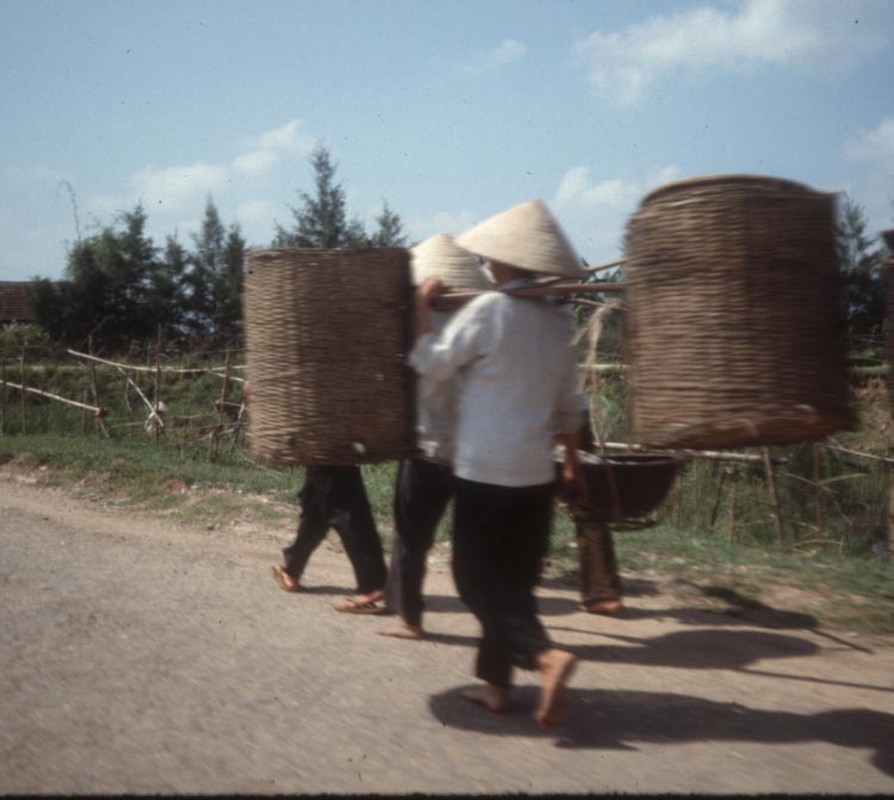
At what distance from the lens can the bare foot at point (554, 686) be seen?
3.08 metres

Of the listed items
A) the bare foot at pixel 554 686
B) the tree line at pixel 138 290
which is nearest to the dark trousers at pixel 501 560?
the bare foot at pixel 554 686

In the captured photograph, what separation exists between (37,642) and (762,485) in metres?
6.41

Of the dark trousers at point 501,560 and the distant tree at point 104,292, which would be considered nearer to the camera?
the dark trousers at point 501,560

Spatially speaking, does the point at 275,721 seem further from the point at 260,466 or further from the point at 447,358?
the point at 260,466

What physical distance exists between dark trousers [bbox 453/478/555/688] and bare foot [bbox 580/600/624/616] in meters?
1.66

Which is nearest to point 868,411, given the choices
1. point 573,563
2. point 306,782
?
point 573,563

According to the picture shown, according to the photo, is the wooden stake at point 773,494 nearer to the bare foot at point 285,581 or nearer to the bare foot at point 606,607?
the bare foot at point 606,607

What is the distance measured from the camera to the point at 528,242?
10.9 ft

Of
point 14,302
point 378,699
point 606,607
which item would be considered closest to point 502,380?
point 378,699

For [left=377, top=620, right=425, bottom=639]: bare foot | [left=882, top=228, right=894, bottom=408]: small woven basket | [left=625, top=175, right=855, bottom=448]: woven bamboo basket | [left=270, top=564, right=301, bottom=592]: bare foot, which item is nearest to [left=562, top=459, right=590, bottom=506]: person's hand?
[left=625, top=175, right=855, bottom=448]: woven bamboo basket

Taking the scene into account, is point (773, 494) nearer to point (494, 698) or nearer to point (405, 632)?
point (405, 632)

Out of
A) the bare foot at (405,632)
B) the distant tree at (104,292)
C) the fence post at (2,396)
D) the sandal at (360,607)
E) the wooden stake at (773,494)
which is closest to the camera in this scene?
the bare foot at (405,632)

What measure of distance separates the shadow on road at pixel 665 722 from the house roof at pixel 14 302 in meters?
35.5

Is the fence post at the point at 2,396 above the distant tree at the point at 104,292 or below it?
below
